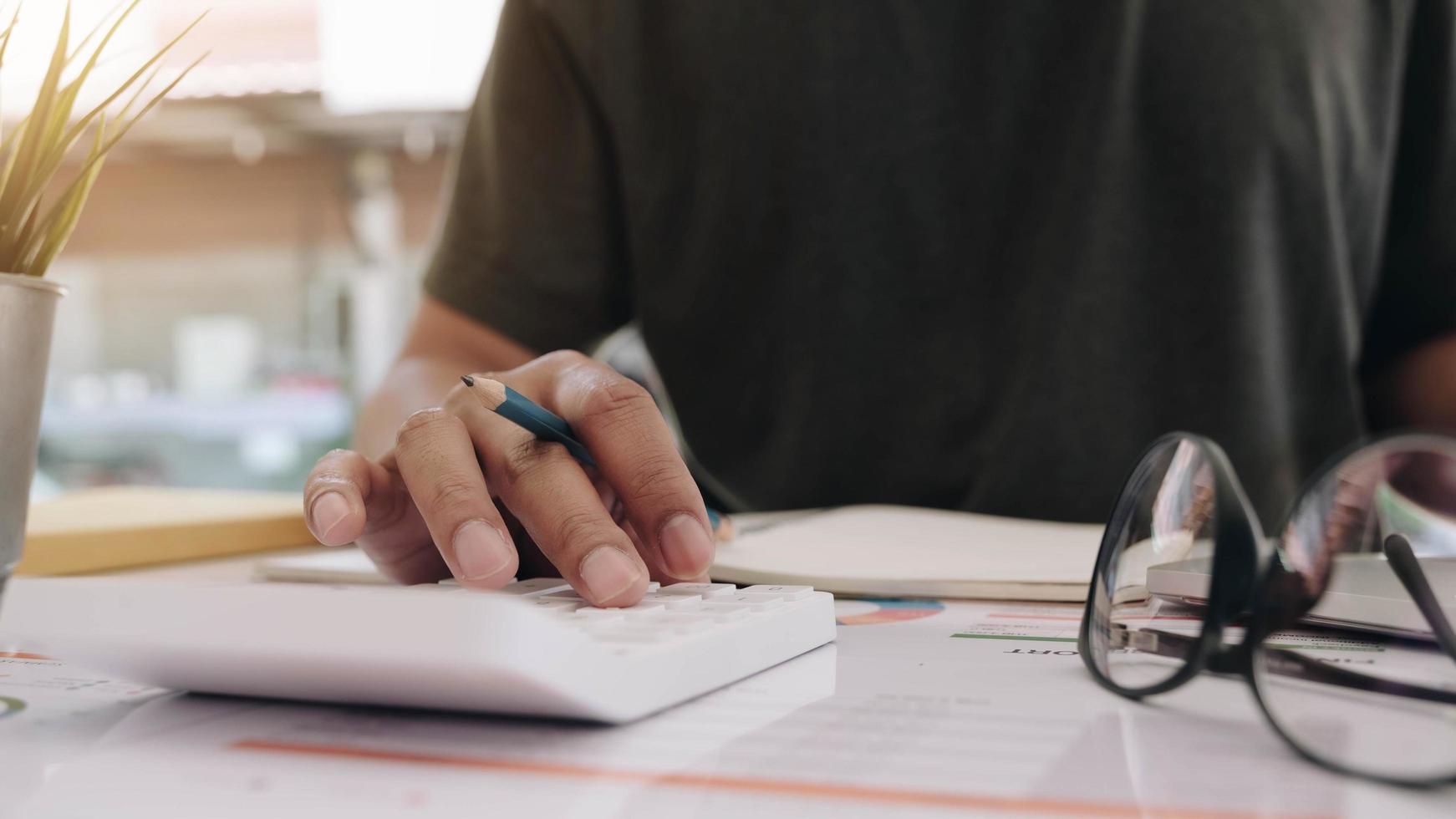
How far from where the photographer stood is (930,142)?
0.92 meters

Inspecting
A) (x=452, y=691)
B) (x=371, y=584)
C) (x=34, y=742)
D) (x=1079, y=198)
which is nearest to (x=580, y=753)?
(x=452, y=691)

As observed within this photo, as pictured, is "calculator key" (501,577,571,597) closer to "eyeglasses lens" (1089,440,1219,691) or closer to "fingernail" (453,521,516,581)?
"fingernail" (453,521,516,581)

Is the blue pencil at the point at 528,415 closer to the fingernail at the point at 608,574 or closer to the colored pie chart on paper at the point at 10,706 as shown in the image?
the fingernail at the point at 608,574

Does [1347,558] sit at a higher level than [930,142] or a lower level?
lower

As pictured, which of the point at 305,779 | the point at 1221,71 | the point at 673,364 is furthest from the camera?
the point at 673,364

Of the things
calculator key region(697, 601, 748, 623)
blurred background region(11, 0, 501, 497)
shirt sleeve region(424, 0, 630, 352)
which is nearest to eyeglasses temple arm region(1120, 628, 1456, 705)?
calculator key region(697, 601, 748, 623)

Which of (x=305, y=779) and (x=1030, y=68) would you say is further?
(x=1030, y=68)

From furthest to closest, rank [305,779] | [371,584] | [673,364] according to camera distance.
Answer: [673,364]
[371,584]
[305,779]

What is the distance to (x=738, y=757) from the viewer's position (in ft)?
0.85

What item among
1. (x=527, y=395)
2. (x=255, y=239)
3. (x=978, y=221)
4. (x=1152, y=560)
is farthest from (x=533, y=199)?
(x=255, y=239)

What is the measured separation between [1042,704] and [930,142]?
0.69 meters

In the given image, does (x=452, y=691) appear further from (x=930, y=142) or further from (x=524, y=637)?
(x=930, y=142)

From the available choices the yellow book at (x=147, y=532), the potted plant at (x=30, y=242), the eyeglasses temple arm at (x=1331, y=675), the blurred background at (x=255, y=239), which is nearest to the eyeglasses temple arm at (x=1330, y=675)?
the eyeglasses temple arm at (x=1331, y=675)

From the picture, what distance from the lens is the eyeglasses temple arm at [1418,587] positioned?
0.28 meters
